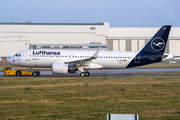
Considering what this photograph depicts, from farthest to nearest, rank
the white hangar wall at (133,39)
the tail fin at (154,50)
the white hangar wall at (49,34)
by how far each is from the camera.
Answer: the white hangar wall at (133,39)
the white hangar wall at (49,34)
the tail fin at (154,50)

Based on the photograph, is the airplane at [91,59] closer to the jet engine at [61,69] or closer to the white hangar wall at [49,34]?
the jet engine at [61,69]

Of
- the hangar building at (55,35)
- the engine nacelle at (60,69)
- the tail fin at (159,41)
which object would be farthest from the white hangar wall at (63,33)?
the engine nacelle at (60,69)

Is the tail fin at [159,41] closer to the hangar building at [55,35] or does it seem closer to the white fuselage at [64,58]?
the white fuselage at [64,58]

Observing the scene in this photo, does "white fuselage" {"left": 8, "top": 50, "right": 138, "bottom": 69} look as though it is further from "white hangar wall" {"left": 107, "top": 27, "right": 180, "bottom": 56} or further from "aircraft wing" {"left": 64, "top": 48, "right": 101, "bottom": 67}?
"white hangar wall" {"left": 107, "top": 27, "right": 180, "bottom": 56}

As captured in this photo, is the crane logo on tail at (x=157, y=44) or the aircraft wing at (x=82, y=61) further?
the crane logo on tail at (x=157, y=44)

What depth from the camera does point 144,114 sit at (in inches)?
518

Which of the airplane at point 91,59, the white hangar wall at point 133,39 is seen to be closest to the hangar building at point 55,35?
the white hangar wall at point 133,39

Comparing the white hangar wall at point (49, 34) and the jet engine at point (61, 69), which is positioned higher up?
the white hangar wall at point (49, 34)

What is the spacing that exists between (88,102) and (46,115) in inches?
169

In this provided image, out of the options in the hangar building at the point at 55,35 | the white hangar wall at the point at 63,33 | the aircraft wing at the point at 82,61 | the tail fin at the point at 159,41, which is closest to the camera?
the aircraft wing at the point at 82,61

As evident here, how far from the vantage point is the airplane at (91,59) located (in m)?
38.7

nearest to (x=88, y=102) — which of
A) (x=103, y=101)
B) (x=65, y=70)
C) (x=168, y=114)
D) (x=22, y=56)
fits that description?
(x=103, y=101)

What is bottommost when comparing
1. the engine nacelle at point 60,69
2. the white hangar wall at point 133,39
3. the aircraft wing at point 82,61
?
the engine nacelle at point 60,69

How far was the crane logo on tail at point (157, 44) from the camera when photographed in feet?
133
